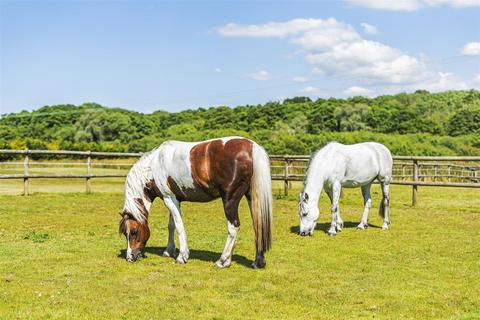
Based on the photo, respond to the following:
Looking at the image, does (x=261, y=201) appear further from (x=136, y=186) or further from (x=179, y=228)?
(x=136, y=186)

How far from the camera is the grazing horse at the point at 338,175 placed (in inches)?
379

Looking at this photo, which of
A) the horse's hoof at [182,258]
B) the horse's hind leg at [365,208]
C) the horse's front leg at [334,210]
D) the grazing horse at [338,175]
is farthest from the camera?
the horse's hind leg at [365,208]

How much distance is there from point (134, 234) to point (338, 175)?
15.5ft

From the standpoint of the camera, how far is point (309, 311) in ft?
16.2

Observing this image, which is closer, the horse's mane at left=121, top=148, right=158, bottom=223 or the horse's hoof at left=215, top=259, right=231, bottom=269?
the horse's hoof at left=215, top=259, right=231, bottom=269

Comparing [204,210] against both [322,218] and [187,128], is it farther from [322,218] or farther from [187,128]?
[187,128]

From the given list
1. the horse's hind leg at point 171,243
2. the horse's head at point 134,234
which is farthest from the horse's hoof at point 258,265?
the horse's head at point 134,234

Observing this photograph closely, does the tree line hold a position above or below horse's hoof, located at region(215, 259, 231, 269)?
above

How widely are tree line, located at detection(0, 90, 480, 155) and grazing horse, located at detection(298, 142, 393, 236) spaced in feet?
92.4

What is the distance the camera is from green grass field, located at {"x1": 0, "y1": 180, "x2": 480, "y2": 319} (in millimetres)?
5004

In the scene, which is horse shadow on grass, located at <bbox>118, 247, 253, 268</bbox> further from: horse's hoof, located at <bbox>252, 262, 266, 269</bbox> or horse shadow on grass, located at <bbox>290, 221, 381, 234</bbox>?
horse shadow on grass, located at <bbox>290, 221, 381, 234</bbox>

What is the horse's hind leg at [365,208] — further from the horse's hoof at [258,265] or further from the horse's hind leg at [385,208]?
the horse's hoof at [258,265]

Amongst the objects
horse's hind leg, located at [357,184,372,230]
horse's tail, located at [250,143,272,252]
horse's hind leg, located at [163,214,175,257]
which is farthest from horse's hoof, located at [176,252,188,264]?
horse's hind leg, located at [357,184,372,230]

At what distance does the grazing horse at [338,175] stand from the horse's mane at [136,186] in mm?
3466
